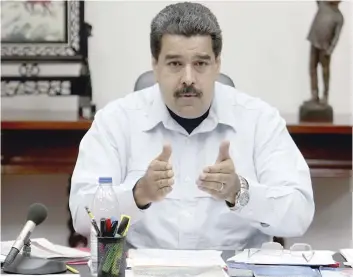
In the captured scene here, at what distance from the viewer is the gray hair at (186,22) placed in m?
1.96

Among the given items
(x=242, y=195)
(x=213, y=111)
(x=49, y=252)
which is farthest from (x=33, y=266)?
(x=213, y=111)

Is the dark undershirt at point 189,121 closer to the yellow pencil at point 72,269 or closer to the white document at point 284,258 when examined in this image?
the white document at point 284,258

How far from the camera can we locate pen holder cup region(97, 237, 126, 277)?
135 centimetres

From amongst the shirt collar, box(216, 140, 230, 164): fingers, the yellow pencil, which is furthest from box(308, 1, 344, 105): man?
the yellow pencil

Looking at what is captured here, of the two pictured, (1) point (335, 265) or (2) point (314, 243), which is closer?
(1) point (335, 265)

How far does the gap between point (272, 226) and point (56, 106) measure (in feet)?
5.08

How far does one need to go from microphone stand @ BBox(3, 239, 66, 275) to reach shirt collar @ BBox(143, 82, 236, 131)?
2.19 ft

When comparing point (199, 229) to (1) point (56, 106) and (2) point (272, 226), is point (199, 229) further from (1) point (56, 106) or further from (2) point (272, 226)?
(1) point (56, 106)

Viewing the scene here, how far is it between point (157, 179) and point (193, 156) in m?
0.37

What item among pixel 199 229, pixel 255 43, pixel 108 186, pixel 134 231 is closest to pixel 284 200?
pixel 199 229

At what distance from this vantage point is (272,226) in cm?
189

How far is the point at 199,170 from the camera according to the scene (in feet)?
6.68

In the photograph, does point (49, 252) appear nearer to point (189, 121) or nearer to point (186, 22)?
point (189, 121)

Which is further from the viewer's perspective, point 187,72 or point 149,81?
point 149,81
